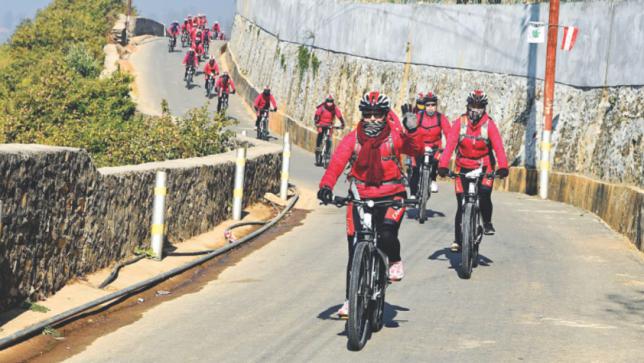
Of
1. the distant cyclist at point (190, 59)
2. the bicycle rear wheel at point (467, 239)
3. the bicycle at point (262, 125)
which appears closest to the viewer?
the bicycle rear wheel at point (467, 239)

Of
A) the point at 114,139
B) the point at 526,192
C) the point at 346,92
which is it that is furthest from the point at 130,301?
the point at 346,92

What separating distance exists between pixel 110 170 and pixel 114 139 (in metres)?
9.26

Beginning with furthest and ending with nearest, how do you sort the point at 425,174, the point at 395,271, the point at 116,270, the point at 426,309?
1. the point at 425,174
2. the point at 116,270
3. the point at 426,309
4. the point at 395,271

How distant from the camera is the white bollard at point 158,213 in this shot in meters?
13.5

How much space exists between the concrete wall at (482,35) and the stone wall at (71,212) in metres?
9.85

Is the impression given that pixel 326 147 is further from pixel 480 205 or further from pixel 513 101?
pixel 480 205

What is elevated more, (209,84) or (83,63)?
(83,63)

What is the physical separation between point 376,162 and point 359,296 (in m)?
1.28

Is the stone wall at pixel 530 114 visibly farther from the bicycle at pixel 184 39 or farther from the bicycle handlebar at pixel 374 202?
the bicycle at pixel 184 39

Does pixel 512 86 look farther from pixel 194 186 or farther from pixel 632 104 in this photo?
pixel 194 186

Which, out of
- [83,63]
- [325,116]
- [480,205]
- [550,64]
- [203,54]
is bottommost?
[480,205]

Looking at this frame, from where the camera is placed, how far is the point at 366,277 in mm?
8852

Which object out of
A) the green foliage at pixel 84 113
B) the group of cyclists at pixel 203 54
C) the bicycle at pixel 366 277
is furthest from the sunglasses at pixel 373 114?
the group of cyclists at pixel 203 54

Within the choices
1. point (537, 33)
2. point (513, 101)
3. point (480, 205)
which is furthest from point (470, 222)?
point (513, 101)
